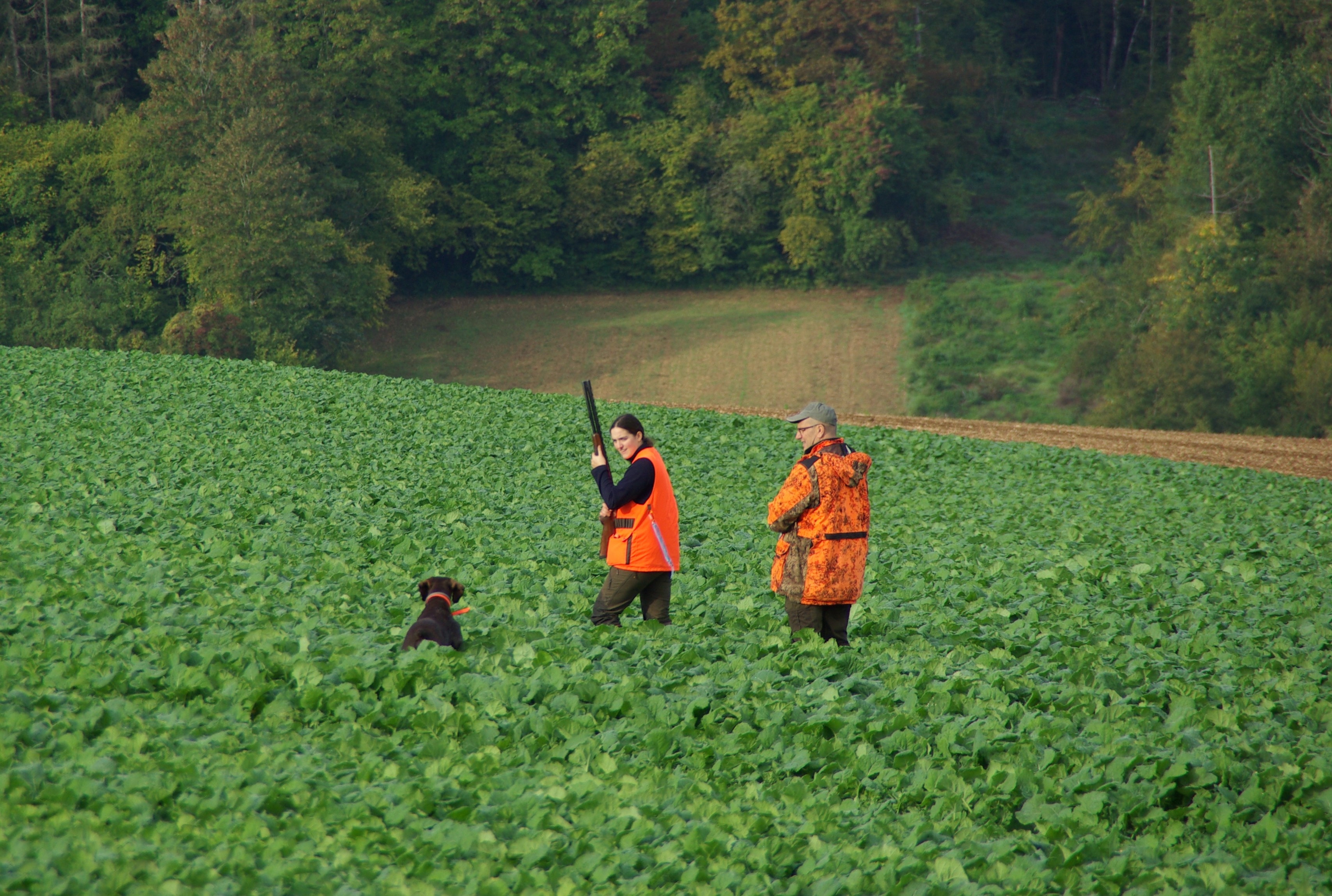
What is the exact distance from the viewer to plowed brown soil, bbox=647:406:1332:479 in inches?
1076

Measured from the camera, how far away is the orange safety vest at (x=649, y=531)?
336 inches

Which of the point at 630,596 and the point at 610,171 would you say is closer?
the point at 630,596

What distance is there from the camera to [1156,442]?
30031mm

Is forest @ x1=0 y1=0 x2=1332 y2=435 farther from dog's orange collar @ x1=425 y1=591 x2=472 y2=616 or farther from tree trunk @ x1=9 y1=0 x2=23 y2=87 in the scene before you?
dog's orange collar @ x1=425 y1=591 x2=472 y2=616

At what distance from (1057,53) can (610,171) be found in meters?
41.8

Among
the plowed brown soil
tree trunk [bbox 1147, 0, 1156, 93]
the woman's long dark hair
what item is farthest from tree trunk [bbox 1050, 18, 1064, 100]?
the woman's long dark hair

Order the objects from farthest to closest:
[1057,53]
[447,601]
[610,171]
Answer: [1057,53] < [610,171] < [447,601]

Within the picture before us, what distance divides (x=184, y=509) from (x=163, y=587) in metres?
4.83

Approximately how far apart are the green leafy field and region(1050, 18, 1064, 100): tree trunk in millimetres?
75716

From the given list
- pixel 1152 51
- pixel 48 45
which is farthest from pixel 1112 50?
pixel 48 45

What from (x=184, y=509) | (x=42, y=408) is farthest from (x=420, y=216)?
(x=184, y=509)

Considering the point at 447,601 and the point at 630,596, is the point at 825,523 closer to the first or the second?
the point at 630,596

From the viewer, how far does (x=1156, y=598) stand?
40.5 feet

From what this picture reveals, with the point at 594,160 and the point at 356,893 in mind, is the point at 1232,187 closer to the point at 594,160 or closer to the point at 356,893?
the point at 594,160
